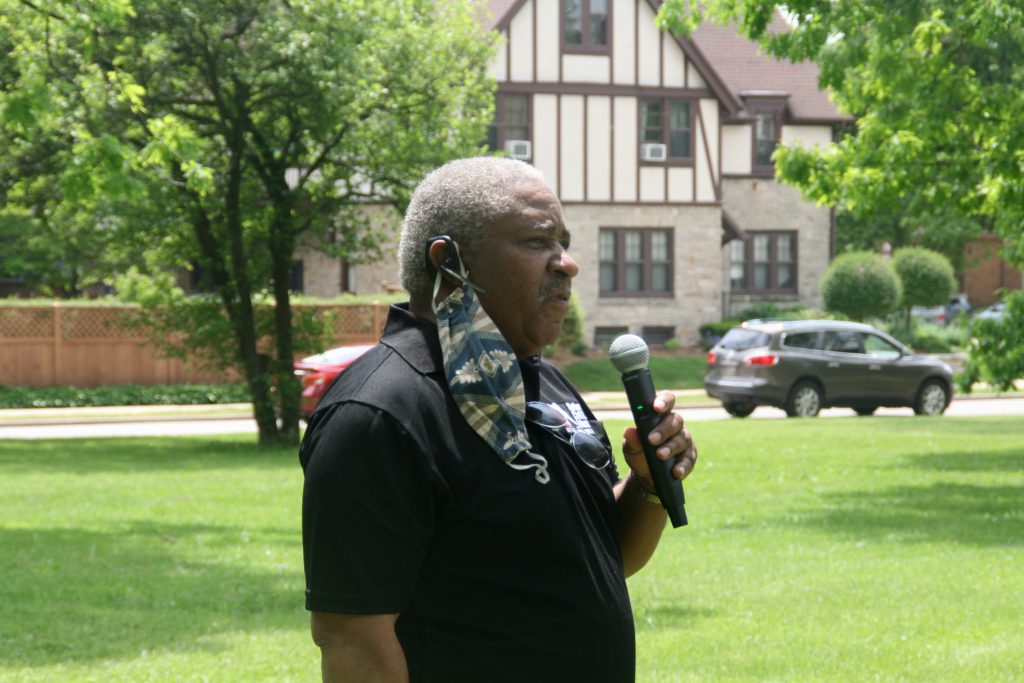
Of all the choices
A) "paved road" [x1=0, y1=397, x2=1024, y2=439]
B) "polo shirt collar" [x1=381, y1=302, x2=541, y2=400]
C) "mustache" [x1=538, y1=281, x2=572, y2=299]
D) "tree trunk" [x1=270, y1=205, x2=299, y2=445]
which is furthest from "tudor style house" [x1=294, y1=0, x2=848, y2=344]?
"mustache" [x1=538, y1=281, x2=572, y2=299]

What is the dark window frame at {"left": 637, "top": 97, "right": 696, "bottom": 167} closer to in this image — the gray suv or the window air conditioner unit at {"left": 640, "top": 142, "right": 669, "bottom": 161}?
the window air conditioner unit at {"left": 640, "top": 142, "right": 669, "bottom": 161}

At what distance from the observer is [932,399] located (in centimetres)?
2722

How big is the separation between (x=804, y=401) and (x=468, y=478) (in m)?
24.0

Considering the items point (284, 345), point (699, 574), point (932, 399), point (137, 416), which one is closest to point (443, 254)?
point (699, 574)

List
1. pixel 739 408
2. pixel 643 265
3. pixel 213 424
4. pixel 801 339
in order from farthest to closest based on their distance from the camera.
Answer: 1. pixel 643 265
2. pixel 213 424
3. pixel 739 408
4. pixel 801 339

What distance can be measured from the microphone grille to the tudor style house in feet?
112

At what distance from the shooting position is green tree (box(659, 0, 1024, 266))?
14.1 meters

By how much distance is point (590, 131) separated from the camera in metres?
39.2

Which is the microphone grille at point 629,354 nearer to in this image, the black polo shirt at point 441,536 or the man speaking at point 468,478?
the man speaking at point 468,478

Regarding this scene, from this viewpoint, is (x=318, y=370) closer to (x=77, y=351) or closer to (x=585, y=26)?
(x=77, y=351)

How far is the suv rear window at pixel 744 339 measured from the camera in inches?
1029

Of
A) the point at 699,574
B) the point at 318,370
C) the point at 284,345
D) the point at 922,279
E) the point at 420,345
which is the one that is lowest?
the point at 699,574

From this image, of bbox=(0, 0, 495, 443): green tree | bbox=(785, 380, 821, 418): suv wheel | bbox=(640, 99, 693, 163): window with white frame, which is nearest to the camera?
bbox=(0, 0, 495, 443): green tree

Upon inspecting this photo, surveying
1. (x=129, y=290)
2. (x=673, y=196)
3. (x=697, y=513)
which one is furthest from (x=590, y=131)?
(x=697, y=513)
